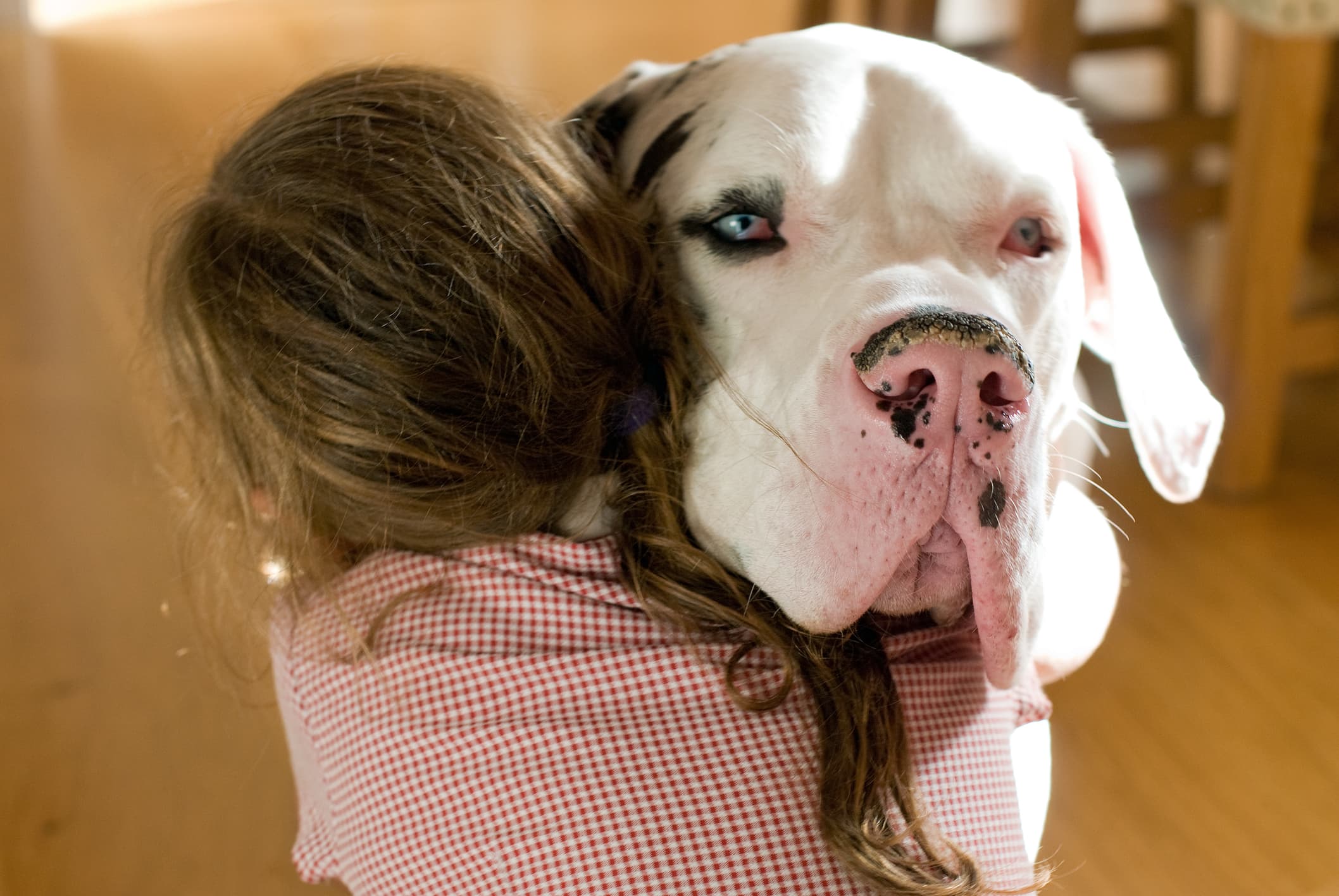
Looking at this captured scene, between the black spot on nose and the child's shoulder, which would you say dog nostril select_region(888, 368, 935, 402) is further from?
the child's shoulder

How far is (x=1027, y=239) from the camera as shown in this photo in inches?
38.6

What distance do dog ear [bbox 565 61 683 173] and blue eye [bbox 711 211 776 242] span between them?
0.16 m

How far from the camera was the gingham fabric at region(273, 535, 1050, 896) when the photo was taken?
33.2 inches

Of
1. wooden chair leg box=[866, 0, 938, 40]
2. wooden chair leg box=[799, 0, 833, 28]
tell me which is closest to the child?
wooden chair leg box=[866, 0, 938, 40]

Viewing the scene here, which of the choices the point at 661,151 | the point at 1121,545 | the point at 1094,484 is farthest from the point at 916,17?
the point at 1094,484

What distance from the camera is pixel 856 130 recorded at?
0.96 metres

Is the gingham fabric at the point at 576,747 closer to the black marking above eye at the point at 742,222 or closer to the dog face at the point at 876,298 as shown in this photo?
the dog face at the point at 876,298

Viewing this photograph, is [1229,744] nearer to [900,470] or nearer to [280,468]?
[900,470]

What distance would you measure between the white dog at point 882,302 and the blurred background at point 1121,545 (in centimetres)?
19

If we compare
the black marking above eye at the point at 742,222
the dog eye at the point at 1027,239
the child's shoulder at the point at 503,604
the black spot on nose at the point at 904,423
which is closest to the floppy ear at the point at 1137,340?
the dog eye at the point at 1027,239

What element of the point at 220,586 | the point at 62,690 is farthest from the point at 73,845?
the point at 220,586

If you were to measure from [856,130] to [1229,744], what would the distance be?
106 centimetres

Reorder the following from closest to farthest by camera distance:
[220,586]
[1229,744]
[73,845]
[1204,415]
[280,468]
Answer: [280,468]
[220,586]
[1204,415]
[73,845]
[1229,744]

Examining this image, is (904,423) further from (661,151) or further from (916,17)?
(916,17)
